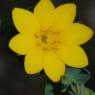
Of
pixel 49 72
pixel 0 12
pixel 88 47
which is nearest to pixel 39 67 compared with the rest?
pixel 49 72

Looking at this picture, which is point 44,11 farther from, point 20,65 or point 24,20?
point 20,65

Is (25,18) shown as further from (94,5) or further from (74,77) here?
(94,5)

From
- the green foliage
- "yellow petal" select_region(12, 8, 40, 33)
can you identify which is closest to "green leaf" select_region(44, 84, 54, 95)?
the green foliage

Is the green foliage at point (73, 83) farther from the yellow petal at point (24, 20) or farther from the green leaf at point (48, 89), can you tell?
the yellow petal at point (24, 20)

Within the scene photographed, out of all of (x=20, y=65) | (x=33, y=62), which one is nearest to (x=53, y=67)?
(x=33, y=62)

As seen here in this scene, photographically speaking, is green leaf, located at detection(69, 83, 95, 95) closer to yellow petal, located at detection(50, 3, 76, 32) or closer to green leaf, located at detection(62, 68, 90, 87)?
green leaf, located at detection(62, 68, 90, 87)

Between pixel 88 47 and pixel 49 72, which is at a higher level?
pixel 49 72
